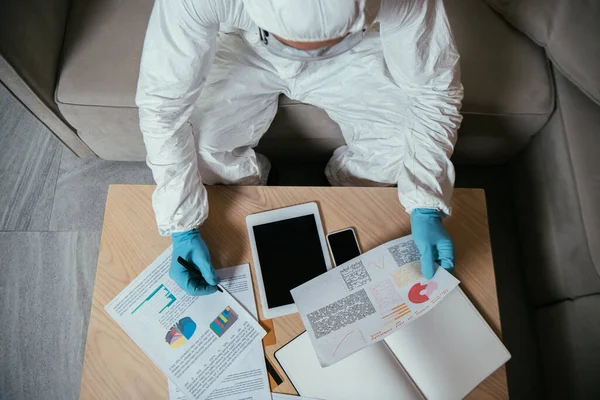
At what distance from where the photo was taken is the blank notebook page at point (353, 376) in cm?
71

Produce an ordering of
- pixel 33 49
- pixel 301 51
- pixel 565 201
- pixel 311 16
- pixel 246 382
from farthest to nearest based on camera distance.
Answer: pixel 565 201, pixel 33 49, pixel 246 382, pixel 301 51, pixel 311 16

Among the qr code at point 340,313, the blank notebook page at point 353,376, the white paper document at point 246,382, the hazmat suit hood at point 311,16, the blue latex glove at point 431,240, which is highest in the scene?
the hazmat suit hood at point 311,16

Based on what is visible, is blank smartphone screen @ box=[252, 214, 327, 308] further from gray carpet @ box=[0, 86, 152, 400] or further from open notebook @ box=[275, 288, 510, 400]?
gray carpet @ box=[0, 86, 152, 400]

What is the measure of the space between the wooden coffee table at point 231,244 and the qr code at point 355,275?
2.1 inches

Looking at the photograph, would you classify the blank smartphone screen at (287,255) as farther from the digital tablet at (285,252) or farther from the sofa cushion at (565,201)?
the sofa cushion at (565,201)

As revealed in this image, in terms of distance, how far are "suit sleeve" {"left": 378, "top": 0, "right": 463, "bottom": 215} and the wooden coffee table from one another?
6 centimetres

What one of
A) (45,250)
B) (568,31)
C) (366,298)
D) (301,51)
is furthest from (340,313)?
(45,250)

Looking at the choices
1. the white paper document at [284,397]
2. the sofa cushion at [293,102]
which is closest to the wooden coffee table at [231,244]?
the white paper document at [284,397]

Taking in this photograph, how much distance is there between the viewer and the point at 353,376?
2.35 feet

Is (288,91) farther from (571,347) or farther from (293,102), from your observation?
(571,347)

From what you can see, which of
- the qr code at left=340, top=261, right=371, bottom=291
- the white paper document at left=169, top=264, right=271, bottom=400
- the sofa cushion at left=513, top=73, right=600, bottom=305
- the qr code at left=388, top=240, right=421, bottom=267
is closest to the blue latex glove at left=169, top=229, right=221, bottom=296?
the white paper document at left=169, top=264, right=271, bottom=400

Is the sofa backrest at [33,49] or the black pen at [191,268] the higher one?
the sofa backrest at [33,49]

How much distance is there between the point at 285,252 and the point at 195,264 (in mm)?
177

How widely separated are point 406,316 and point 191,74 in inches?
22.9
